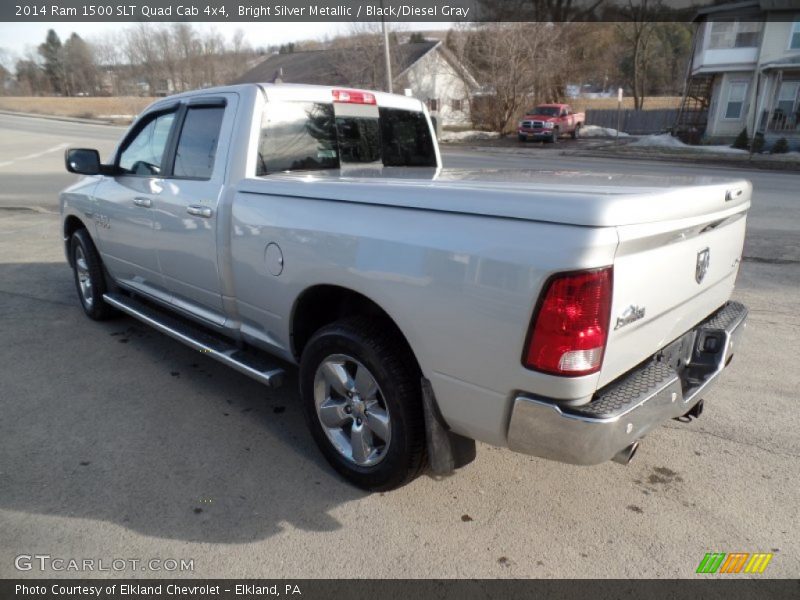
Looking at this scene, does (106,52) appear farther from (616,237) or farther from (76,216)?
(616,237)

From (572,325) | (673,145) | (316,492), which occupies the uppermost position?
(572,325)

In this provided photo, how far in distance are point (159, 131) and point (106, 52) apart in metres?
76.2

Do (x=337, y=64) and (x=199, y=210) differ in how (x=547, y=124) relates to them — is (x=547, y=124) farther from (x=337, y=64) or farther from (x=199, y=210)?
(x=199, y=210)

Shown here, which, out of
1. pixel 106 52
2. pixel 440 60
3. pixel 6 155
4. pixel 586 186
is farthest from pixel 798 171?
pixel 106 52

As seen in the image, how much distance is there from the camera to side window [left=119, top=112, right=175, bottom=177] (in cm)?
403

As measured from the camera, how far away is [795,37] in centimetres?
2538

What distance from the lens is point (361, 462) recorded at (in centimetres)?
286

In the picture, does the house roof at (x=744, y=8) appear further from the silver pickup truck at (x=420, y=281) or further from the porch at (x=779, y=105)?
the silver pickup truck at (x=420, y=281)

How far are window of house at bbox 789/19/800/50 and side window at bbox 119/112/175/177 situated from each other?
30424 millimetres

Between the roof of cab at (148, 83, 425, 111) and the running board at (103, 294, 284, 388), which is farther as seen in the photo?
the roof of cab at (148, 83, 425, 111)

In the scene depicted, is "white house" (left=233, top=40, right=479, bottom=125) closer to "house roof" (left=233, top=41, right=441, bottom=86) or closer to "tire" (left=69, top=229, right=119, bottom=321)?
"house roof" (left=233, top=41, right=441, bottom=86)
